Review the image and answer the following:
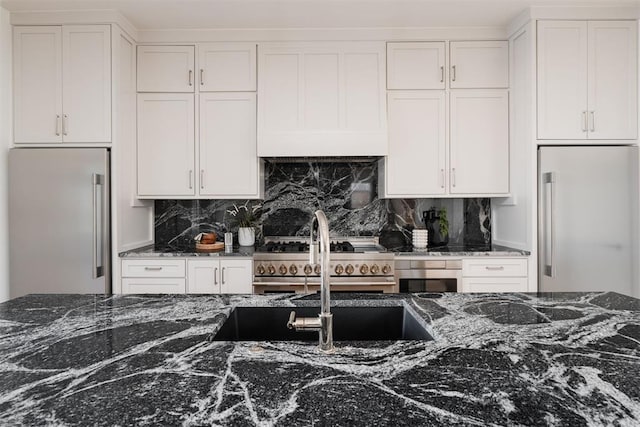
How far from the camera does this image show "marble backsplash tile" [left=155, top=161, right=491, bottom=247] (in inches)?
141

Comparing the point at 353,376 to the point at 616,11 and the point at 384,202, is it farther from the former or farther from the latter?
the point at 616,11

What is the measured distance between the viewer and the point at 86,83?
2.90m

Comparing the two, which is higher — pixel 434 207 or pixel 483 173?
pixel 483 173

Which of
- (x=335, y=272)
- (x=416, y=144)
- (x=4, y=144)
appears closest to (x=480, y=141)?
(x=416, y=144)

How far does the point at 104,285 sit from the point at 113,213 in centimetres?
52

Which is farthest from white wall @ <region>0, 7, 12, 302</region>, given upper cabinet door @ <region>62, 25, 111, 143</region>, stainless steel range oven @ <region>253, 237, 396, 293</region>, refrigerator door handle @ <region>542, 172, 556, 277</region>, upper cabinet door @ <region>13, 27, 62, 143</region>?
refrigerator door handle @ <region>542, 172, 556, 277</region>

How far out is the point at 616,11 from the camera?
9.44 feet

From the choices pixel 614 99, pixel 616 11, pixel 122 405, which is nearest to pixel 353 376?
pixel 122 405

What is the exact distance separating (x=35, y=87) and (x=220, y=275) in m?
1.93

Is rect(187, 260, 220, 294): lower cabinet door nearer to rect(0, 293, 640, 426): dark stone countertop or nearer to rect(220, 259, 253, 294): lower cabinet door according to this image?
rect(220, 259, 253, 294): lower cabinet door

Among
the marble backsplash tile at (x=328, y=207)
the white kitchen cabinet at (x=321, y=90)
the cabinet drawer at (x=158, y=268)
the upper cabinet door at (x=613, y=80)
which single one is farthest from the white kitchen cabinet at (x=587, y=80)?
the cabinet drawer at (x=158, y=268)

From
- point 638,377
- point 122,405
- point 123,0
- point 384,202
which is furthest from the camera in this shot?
point 384,202

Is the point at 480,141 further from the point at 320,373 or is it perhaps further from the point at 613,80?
the point at 320,373

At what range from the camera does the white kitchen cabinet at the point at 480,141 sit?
3184mm
